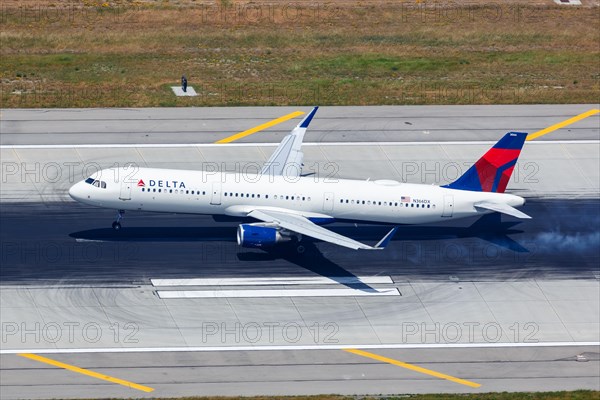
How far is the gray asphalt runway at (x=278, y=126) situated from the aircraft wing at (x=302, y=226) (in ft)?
67.6

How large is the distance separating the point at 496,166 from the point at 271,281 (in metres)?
17.5

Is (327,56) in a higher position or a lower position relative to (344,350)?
higher

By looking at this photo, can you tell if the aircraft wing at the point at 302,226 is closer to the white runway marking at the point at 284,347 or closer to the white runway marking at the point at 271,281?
the white runway marking at the point at 271,281

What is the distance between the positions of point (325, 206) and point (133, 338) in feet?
56.2

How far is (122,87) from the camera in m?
109

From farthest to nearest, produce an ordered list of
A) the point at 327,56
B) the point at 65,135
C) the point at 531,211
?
1. the point at 327,56
2. the point at 65,135
3. the point at 531,211

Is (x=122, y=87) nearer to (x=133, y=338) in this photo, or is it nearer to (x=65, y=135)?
(x=65, y=135)

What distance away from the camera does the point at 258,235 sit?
249 feet

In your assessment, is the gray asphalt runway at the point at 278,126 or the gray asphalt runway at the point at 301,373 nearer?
the gray asphalt runway at the point at 301,373

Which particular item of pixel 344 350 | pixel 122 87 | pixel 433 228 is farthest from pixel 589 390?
pixel 122 87

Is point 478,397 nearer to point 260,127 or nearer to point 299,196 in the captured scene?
point 299,196

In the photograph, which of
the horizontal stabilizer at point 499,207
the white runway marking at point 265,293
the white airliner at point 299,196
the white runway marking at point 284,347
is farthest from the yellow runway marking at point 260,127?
the white runway marking at point 284,347

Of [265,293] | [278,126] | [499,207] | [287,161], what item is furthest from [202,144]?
[499,207]

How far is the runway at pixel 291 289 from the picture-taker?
216ft
